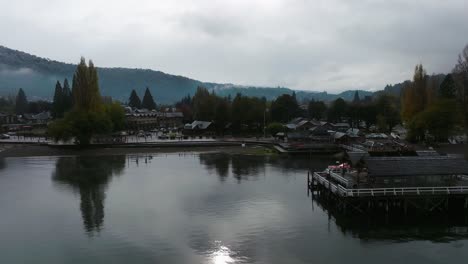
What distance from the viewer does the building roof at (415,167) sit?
28.9m

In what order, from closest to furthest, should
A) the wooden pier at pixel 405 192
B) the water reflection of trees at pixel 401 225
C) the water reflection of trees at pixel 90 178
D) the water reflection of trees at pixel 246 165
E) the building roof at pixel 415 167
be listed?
the water reflection of trees at pixel 401 225, the wooden pier at pixel 405 192, the water reflection of trees at pixel 90 178, the building roof at pixel 415 167, the water reflection of trees at pixel 246 165

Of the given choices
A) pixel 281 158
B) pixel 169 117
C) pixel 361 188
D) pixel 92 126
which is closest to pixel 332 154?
pixel 281 158

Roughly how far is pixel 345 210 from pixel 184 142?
45.2 metres

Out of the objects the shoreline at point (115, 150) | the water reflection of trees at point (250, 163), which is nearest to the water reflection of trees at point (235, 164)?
the water reflection of trees at point (250, 163)

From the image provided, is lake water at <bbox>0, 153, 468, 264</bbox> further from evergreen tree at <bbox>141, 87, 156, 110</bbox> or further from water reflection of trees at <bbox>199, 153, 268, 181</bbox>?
evergreen tree at <bbox>141, 87, 156, 110</bbox>

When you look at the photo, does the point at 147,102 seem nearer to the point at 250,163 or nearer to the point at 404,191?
the point at 250,163

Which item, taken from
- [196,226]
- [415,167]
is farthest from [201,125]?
[196,226]

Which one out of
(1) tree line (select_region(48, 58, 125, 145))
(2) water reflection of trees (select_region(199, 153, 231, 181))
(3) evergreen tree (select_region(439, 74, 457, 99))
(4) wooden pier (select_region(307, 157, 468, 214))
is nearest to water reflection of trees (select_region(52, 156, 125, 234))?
(1) tree line (select_region(48, 58, 125, 145))

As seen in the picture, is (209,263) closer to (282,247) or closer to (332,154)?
(282,247)

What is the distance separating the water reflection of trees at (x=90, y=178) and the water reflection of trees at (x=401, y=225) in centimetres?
1537

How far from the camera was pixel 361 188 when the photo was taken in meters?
28.6

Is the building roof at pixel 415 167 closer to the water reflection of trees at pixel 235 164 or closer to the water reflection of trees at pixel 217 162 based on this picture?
the water reflection of trees at pixel 235 164

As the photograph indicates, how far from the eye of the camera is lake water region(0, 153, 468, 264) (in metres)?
21.2

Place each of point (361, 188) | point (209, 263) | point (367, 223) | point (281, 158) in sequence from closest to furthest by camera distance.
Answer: point (209, 263) < point (367, 223) < point (361, 188) < point (281, 158)
